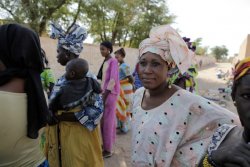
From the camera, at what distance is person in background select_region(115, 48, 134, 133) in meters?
6.11

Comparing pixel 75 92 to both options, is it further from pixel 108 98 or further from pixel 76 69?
pixel 108 98

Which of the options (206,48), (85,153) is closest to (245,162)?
(85,153)

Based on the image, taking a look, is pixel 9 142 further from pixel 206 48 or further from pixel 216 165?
pixel 206 48

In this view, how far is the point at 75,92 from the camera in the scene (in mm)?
2748

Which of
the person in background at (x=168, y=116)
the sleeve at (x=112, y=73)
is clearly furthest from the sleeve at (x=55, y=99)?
the sleeve at (x=112, y=73)

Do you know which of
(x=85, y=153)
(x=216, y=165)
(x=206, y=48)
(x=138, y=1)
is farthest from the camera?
(x=206, y=48)

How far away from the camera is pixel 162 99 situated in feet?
7.15

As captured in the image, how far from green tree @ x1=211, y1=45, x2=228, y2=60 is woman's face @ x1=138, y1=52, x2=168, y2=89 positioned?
95.1 metres

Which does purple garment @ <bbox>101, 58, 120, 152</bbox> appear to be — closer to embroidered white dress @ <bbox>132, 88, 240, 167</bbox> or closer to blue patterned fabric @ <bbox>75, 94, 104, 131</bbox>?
blue patterned fabric @ <bbox>75, 94, 104, 131</bbox>

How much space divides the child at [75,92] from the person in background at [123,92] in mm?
3236

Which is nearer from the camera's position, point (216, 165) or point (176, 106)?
point (216, 165)

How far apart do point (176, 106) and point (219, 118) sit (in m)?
0.31

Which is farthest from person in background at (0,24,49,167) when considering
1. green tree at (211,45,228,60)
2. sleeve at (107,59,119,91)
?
green tree at (211,45,228,60)

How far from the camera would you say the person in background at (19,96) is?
5.39 ft
